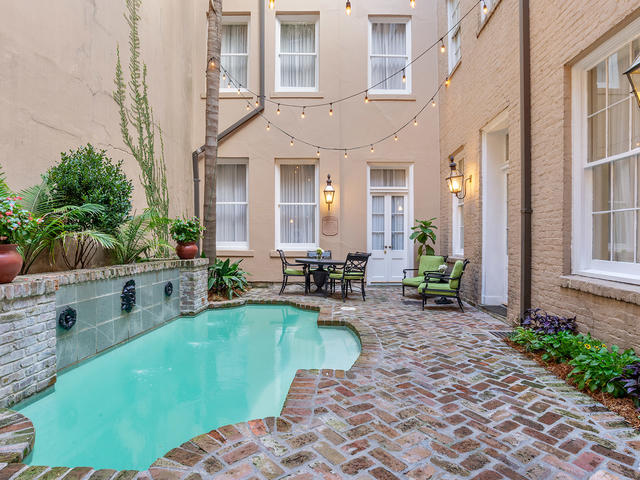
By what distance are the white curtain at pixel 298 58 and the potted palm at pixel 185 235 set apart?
4707mm

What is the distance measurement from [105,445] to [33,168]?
10.7 feet

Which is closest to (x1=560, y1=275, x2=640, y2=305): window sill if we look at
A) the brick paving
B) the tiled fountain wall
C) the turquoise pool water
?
the brick paving

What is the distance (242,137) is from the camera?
27.4 feet

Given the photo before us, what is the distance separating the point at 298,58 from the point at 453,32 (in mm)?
3553

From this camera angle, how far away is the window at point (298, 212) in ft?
27.9

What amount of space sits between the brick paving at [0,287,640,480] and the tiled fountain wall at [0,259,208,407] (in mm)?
1104

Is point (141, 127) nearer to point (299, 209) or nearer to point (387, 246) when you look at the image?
point (299, 209)

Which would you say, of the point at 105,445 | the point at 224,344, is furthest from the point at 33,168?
the point at 105,445

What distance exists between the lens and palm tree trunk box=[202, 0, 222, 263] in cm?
665

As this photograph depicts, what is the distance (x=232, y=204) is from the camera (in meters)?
8.57

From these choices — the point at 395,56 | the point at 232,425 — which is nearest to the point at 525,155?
the point at 232,425

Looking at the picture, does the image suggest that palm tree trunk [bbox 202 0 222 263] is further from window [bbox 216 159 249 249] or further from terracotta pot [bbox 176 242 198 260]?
window [bbox 216 159 249 249]

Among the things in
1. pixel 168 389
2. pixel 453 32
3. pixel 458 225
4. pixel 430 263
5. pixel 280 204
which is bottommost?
pixel 168 389

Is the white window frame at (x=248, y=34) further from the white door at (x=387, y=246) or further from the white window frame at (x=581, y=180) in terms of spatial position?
the white window frame at (x=581, y=180)
